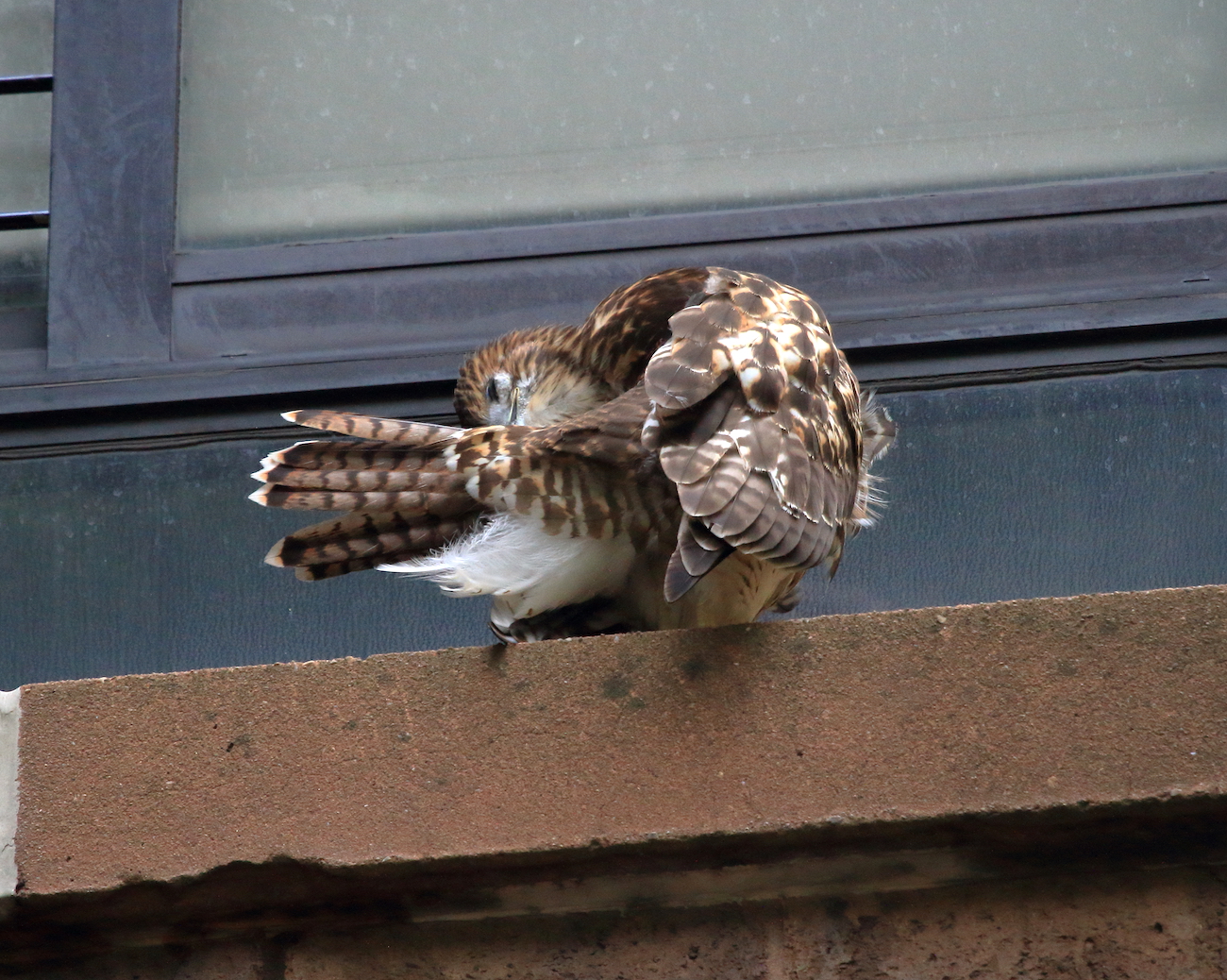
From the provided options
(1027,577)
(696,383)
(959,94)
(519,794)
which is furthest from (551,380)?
(959,94)

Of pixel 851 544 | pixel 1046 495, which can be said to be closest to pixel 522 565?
pixel 851 544

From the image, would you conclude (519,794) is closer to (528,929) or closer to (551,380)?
(528,929)

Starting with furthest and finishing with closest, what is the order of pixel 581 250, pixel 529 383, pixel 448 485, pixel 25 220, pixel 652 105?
pixel 652 105, pixel 25 220, pixel 581 250, pixel 529 383, pixel 448 485

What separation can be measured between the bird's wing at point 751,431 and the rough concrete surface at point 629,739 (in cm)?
21

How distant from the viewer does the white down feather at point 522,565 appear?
2.53 meters

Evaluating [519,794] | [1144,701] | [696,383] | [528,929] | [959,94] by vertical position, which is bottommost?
[528,929]

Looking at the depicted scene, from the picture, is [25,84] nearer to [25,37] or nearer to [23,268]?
[25,37]

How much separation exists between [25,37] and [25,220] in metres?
0.64

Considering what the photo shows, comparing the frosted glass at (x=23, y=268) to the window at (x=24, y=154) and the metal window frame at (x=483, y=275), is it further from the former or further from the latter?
the metal window frame at (x=483, y=275)

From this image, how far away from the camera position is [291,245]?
4.27 m

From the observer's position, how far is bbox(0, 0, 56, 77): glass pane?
4.46m

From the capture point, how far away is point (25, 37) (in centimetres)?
450

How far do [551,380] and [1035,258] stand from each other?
1.62 metres

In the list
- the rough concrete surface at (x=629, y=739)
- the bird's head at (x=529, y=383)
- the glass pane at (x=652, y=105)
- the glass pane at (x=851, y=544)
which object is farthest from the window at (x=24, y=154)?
the rough concrete surface at (x=629, y=739)
